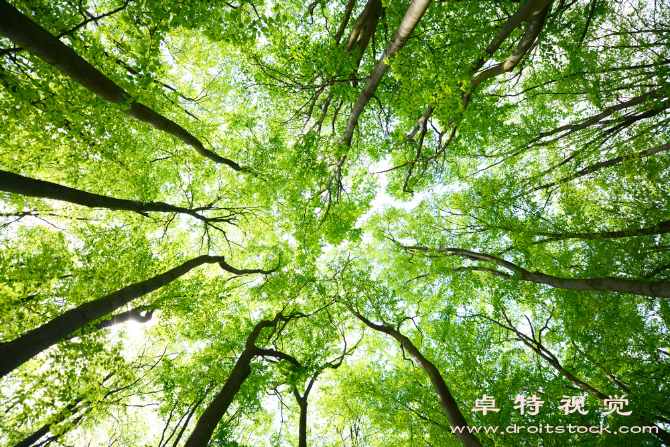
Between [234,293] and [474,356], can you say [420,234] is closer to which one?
[474,356]

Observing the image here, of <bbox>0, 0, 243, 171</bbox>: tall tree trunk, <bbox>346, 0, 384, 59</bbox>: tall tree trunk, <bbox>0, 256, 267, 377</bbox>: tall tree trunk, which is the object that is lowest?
<bbox>0, 256, 267, 377</bbox>: tall tree trunk

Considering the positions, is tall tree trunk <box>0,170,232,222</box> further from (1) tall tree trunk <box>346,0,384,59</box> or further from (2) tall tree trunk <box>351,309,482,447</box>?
(2) tall tree trunk <box>351,309,482,447</box>

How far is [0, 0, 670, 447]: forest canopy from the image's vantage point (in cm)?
565

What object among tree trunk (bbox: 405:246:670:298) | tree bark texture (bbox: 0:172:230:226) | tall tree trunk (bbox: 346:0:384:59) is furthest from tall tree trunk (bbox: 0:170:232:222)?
tree trunk (bbox: 405:246:670:298)

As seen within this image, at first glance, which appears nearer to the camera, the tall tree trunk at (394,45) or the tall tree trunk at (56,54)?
the tall tree trunk at (56,54)

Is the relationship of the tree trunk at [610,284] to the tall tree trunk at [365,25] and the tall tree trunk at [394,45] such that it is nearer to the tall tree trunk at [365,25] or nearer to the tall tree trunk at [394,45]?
the tall tree trunk at [394,45]

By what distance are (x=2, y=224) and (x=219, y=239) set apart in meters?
7.12

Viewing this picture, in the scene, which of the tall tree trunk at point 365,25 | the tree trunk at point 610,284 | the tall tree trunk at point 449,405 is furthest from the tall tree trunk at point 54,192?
the tree trunk at point 610,284

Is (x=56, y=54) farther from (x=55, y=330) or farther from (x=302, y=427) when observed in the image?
(x=302, y=427)

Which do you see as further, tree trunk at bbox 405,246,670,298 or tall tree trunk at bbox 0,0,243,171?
tree trunk at bbox 405,246,670,298

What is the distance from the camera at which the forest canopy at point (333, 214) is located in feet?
18.5

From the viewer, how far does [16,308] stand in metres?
5.82

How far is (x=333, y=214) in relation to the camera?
28.6 ft

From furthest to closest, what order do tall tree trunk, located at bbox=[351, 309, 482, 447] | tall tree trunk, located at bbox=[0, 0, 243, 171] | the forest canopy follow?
tall tree trunk, located at bbox=[351, 309, 482, 447], the forest canopy, tall tree trunk, located at bbox=[0, 0, 243, 171]
